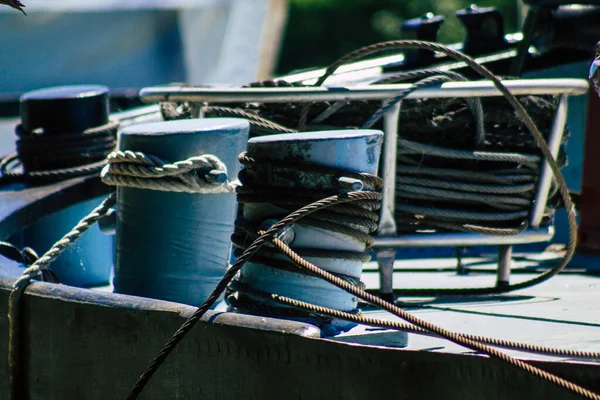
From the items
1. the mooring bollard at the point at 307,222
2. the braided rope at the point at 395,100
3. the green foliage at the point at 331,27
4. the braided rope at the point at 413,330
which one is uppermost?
the braided rope at the point at 395,100

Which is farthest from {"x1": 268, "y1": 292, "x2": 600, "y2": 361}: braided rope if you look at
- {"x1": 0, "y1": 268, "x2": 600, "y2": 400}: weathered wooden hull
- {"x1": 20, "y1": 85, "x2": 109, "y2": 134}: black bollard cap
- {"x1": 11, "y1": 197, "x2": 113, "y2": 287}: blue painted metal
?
{"x1": 20, "y1": 85, "x2": 109, "y2": 134}: black bollard cap

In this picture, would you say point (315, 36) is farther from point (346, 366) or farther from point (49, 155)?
point (346, 366)

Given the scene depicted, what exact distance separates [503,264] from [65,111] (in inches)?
60.8

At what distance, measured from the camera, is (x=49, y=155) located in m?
3.48

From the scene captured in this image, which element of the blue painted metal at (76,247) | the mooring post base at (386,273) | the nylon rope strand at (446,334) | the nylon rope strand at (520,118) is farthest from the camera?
the blue painted metal at (76,247)

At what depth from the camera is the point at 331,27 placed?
65.0 feet

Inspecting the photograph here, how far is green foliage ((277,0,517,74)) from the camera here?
19.3m

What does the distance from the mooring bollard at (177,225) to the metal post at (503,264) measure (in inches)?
28.6

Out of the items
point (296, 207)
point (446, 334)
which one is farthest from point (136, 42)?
point (446, 334)

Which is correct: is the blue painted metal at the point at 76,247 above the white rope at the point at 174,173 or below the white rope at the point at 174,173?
below

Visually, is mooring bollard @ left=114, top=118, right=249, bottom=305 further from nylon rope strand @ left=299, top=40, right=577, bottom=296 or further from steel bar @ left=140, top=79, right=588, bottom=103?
nylon rope strand @ left=299, top=40, right=577, bottom=296

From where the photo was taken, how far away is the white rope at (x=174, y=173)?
7.68 ft

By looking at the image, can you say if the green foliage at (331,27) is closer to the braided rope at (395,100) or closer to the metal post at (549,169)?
the metal post at (549,169)

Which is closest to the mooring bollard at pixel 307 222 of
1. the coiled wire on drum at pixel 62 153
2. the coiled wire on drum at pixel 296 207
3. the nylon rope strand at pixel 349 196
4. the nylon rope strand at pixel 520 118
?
the coiled wire on drum at pixel 296 207
